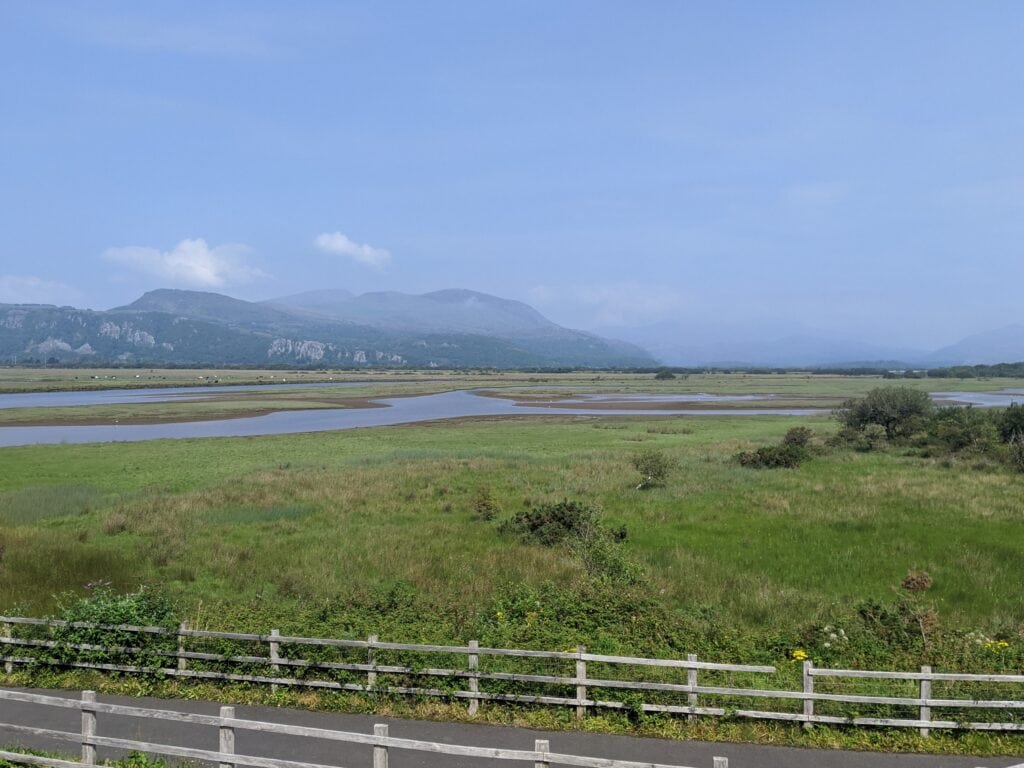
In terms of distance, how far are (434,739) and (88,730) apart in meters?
4.62

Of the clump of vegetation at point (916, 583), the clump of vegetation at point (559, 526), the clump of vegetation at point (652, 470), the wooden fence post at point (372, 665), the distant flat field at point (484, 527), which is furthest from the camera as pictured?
the clump of vegetation at point (652, 470)

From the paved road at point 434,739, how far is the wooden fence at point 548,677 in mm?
614

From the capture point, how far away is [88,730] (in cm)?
881

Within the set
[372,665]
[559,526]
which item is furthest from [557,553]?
[372,665]

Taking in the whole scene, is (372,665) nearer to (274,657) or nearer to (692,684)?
(274,657)

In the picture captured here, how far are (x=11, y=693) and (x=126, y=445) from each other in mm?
57122

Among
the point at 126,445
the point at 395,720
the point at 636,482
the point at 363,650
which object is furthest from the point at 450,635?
the point at 126,445

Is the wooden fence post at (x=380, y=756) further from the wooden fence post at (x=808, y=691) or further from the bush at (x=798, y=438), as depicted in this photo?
the bush at (x=798, y=438)

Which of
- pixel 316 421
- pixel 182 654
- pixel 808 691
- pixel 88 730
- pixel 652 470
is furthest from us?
pixel 316 421

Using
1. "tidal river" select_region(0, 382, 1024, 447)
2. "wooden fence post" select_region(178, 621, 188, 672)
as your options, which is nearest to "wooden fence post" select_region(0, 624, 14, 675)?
"wooden fence post" select_region(178, 621, 188, 672)

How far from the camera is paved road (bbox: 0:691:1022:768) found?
1005cm

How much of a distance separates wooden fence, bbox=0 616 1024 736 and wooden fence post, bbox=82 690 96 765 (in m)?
3.90

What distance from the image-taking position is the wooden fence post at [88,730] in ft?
28.7

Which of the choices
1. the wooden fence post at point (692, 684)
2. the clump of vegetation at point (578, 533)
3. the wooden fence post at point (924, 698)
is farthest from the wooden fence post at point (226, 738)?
the clump of vegetation at point (578, 533)
